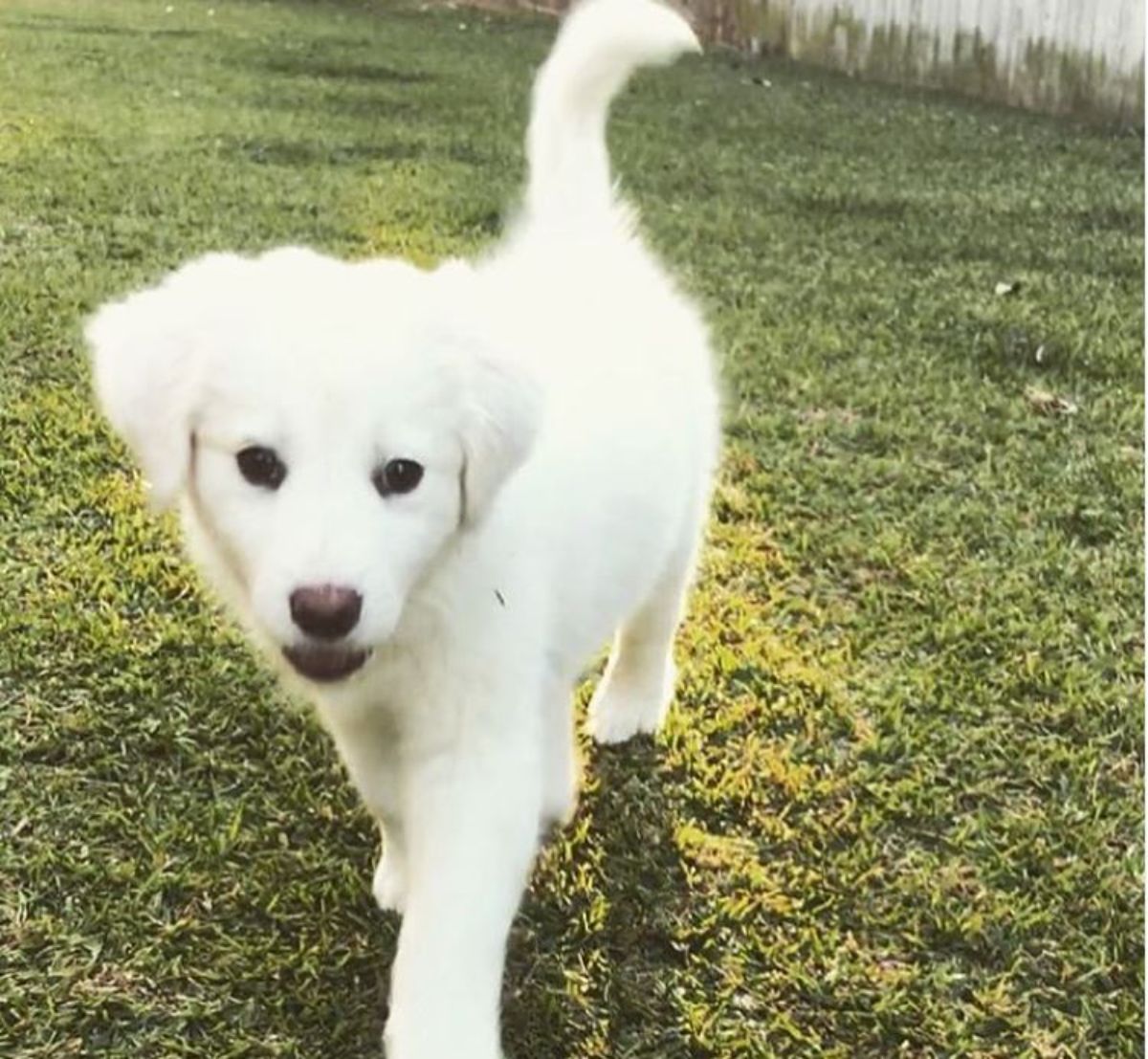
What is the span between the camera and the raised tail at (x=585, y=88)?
3135mm

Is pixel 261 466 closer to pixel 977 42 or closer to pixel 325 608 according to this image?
pixel 325 608

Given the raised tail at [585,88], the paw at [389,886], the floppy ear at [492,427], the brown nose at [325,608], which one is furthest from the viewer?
the raised tail at [585,88]

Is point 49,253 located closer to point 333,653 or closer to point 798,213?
point 798,213

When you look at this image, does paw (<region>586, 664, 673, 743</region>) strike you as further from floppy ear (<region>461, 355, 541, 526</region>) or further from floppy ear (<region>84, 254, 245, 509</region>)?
floppy ear (<region>84, 254, 245, 509</region>)

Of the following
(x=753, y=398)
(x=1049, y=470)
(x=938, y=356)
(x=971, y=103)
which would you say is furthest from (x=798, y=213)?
(x=971, y=103)

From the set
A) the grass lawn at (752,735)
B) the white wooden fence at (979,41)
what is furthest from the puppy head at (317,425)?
the white wooden fence at (979,41)

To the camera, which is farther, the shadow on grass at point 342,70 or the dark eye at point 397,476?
the shadow on grass at point 342,70

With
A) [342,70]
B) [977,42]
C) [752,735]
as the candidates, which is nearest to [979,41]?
[977,42]

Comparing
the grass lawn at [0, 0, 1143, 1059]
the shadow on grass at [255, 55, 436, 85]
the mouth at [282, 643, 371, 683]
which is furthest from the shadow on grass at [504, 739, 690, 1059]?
the shadow on grass at [255, 55, 436, 85]

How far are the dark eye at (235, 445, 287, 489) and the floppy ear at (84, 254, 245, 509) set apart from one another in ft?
0.38

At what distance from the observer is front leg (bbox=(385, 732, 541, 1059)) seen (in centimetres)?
216

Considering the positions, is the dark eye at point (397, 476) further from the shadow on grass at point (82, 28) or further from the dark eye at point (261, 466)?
the shadow on grass at point (82, 28)

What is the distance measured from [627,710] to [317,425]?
1386 millimetres

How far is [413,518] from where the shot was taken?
Answer: 2148 mm
